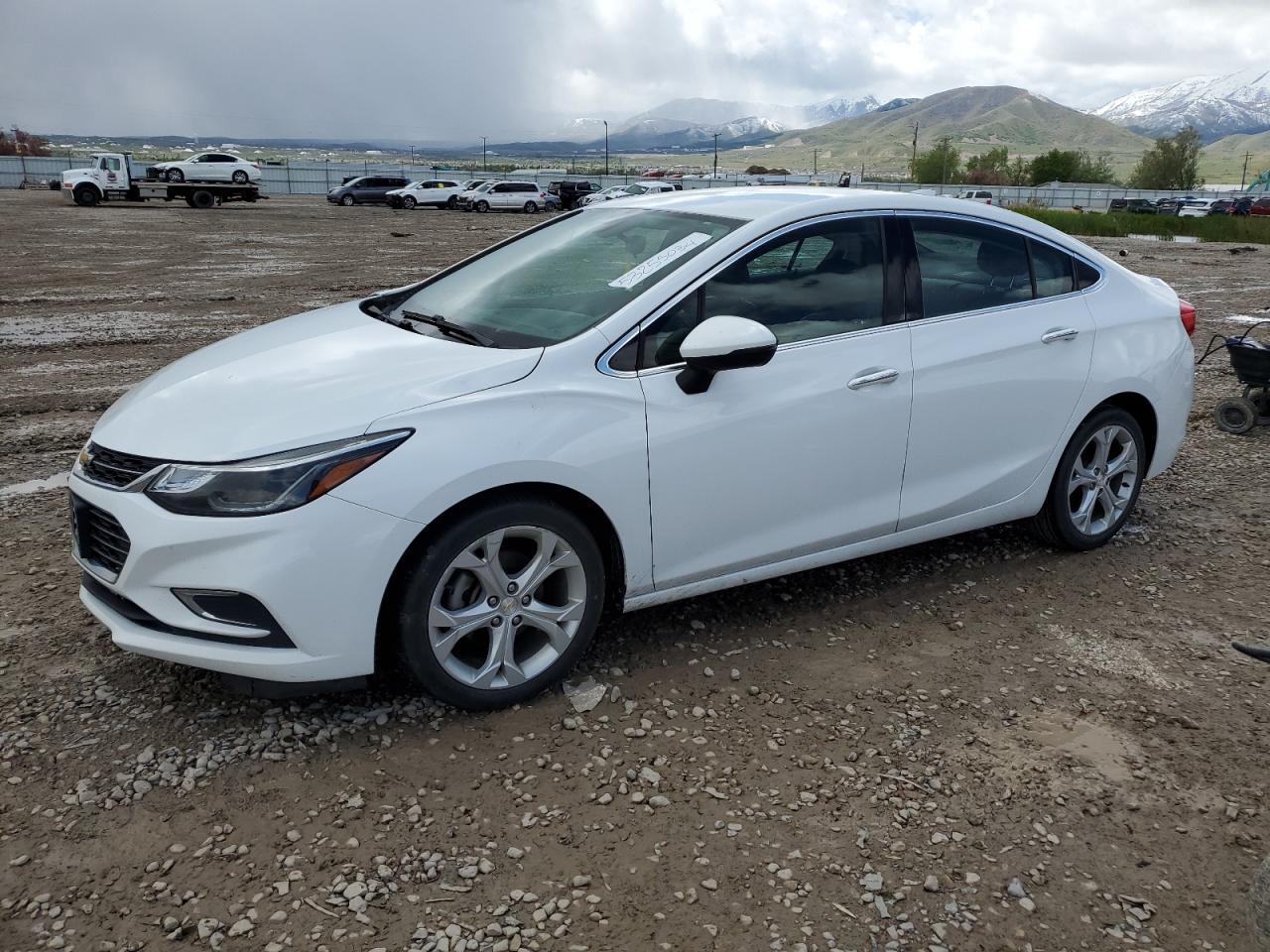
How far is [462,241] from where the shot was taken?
82.3ft

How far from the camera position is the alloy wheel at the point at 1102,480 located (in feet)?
16.0

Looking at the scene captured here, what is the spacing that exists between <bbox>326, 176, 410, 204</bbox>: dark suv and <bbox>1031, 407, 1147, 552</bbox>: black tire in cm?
4750

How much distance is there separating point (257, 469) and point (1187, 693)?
10.9 feet

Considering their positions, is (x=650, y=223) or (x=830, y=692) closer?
(x=830, y=692)

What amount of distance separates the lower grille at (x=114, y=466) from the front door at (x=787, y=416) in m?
1.60

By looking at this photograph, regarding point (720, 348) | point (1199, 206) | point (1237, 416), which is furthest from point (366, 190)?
point (1199, 206)

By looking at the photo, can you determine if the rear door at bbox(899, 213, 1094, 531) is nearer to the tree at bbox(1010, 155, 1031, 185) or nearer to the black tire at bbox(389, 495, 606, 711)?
the black tire at bbox(389, 495, 606, 711)

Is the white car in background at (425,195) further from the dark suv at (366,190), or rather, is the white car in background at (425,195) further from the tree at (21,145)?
the tree at (21,145)

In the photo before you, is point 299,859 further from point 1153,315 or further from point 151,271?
point 151,271

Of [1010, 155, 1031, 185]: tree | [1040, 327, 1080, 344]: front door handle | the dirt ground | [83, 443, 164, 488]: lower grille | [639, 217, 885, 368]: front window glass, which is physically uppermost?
[1010, 155, 1031, 185]: tree

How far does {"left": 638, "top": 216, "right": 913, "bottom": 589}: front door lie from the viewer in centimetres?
360

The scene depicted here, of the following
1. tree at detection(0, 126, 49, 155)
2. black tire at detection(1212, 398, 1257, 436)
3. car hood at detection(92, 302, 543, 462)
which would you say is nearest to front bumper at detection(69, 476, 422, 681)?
car hood at detection(92, 302, 543, 462)

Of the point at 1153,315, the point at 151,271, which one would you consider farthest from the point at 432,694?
the point at 151,271

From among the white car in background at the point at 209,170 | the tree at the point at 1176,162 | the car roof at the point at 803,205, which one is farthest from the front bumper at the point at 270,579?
the tree at the point at 1176,162
